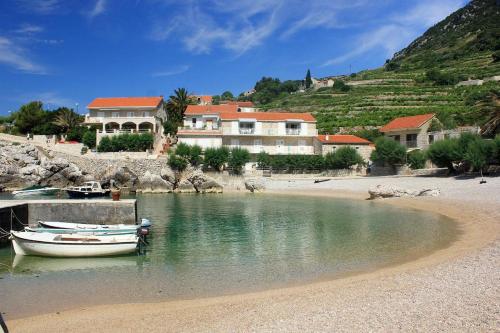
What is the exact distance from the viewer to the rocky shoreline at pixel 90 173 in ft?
199

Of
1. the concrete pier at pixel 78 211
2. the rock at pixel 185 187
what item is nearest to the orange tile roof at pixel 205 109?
the rock at pixel 185 187

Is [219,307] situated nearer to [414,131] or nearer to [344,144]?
[414,131]

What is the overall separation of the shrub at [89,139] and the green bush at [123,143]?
296cm

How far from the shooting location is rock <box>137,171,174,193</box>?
6059 cm

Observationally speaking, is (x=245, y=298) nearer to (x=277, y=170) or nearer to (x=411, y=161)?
(x=411, y=161)

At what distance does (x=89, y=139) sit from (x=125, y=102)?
1111 centimetres

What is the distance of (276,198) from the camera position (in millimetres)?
50625

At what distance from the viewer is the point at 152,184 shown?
199ft

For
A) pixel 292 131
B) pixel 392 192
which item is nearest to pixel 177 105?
pixel 292 131

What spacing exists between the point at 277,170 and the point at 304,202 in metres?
23.0

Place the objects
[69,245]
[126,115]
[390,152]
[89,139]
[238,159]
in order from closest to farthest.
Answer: [69,245] < [390,152] < [238,159] < [89,139] < [126,115]

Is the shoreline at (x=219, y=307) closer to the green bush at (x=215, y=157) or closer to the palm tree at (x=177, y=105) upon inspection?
the green bush at (x=215, y=157)

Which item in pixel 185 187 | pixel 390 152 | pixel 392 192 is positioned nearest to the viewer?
pixel 392 192

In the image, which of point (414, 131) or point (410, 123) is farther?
point (410, 123)
